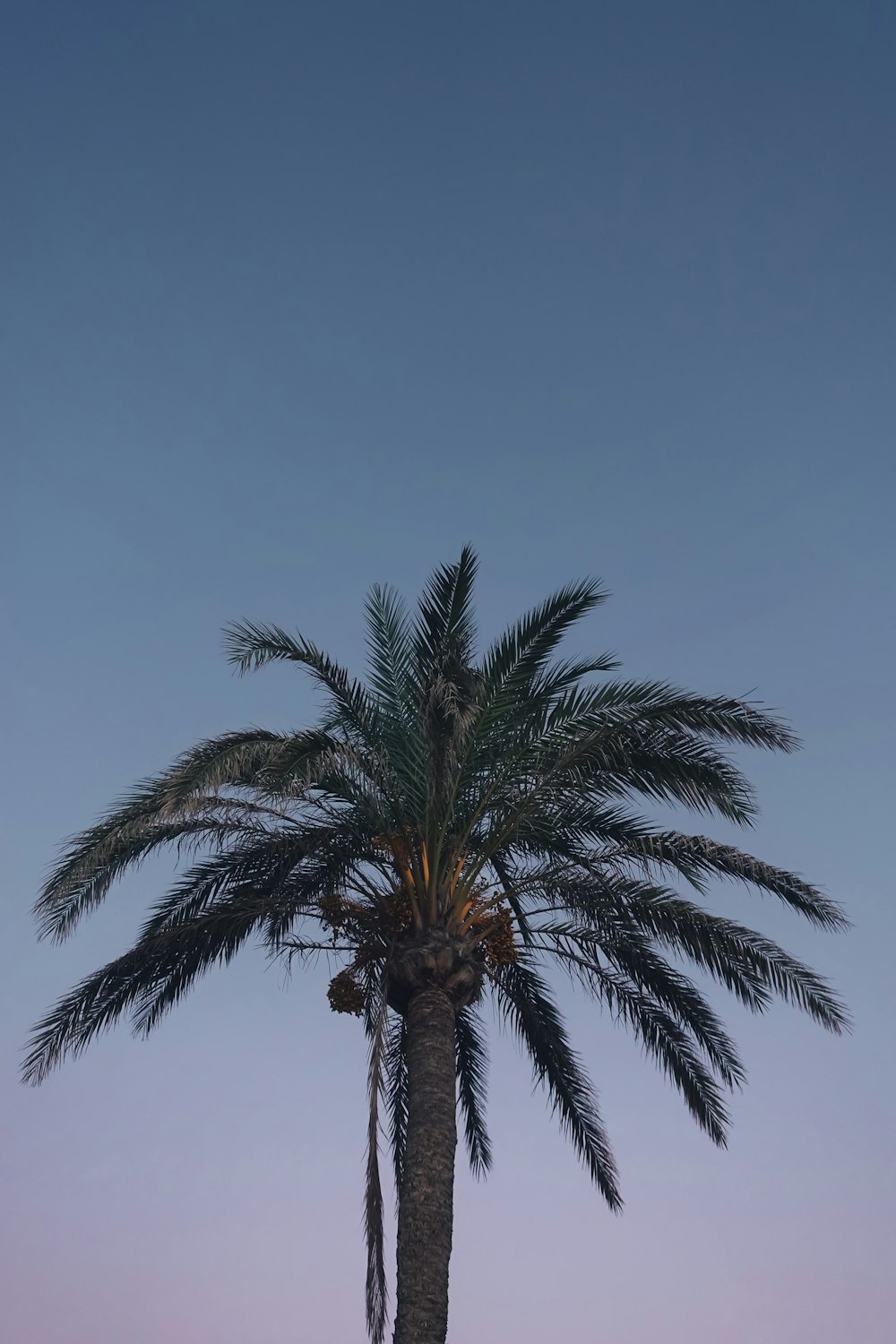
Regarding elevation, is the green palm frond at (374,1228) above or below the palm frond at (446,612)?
below

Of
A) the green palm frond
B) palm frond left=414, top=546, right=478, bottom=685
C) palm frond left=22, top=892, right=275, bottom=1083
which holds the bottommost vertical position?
the green palm frond

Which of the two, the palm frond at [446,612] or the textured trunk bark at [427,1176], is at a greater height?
the palm frond at [446,612]

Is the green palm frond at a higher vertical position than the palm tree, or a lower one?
lower

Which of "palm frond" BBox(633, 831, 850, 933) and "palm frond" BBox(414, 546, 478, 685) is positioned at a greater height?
"palm frond" BBox(414, 546, 478, 685)

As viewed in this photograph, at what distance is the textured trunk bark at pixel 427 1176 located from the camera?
11.0 metres

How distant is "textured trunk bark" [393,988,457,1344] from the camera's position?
36.1ft

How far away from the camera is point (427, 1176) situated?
11648mm

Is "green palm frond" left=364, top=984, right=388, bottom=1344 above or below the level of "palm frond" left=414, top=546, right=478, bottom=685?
below

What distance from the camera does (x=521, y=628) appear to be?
44.9 feet

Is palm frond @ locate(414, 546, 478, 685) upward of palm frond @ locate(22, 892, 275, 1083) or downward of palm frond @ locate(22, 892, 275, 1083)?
upward

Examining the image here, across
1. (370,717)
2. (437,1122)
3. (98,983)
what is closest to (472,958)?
(437,1122)

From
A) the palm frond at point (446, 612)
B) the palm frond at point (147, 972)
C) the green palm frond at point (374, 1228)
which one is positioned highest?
the palm frond at point (446, 612)

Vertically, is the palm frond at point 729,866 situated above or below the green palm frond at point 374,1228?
above

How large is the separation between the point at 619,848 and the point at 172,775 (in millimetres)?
4481
